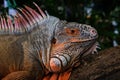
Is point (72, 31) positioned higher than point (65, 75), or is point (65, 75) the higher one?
point (72, 31)

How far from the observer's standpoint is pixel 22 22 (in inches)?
170

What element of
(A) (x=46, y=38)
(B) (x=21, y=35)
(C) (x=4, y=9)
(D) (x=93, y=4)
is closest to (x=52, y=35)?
(A) (x=46, y=38)

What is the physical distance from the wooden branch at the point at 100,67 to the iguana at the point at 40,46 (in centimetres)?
10

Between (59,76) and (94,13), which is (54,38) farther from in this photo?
(94,13)

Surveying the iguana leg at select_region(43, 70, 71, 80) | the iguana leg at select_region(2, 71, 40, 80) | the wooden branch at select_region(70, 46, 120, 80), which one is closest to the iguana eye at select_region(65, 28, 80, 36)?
the wooden branch at select_region(70, 46, 120, 80)

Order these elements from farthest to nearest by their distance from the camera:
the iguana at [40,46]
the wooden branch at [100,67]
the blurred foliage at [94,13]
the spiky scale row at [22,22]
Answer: the blurred foliage at [94,13] < the spiky scale row at [22,22] < the iguana at [40,46] < the wooden branch at [100,67]

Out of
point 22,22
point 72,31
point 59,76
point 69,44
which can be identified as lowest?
point 59,76

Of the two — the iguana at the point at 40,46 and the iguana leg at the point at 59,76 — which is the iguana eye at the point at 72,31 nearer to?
the iguana at the point at 40,46

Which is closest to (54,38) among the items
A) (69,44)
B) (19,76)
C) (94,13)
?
(69,44)

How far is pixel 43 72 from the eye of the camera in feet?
14.0

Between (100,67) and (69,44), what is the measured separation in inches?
16.8

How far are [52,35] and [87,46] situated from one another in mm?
409

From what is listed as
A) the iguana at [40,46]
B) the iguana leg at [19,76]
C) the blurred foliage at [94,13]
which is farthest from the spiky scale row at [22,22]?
the blurred foliage at [94,13]

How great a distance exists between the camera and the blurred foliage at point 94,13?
603 centimetres
